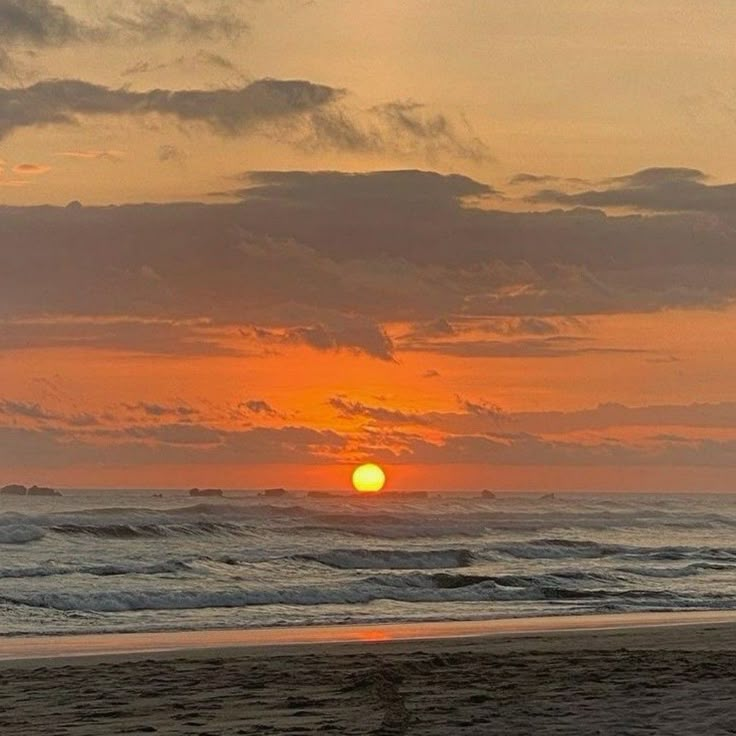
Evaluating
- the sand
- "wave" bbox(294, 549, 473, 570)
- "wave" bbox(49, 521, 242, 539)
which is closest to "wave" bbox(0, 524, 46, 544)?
"wave" bbox(49, 521, 242, 539)

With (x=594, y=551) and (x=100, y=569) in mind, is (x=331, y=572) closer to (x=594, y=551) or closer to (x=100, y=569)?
(x=100, y=569)

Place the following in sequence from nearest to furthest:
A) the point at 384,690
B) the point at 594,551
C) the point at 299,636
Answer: the point at 384,690
the point at 299,636
the point at 594,551

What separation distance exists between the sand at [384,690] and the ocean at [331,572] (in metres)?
8.27

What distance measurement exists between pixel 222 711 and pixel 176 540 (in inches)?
1911

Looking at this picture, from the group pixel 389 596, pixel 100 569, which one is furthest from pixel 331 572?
pixel 389 596

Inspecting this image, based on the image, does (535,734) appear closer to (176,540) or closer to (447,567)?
(447,567)

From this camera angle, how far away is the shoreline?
2298 cm

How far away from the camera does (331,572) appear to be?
46.6 meters

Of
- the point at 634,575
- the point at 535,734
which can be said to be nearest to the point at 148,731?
the point at 535,734

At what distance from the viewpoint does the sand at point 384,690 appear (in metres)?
13.9

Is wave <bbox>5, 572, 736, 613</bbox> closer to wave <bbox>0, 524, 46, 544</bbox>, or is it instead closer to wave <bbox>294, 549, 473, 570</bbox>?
wave <bbox>294, 549, 473, 570</bbox>

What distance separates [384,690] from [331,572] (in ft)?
99.0

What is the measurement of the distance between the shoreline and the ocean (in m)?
1.41

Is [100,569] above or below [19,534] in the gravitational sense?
below
